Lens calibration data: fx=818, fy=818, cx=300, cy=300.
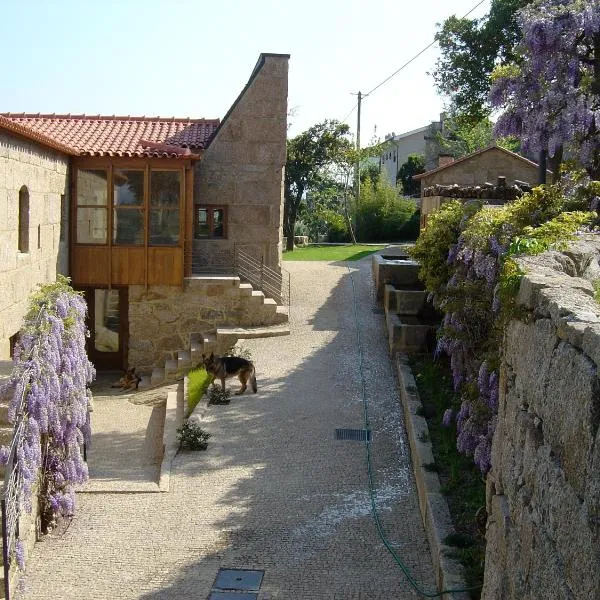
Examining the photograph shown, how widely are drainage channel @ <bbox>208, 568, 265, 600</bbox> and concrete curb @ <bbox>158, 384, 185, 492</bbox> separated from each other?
7.14 ft

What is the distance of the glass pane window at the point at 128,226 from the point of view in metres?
16.5

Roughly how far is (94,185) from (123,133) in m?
2.38

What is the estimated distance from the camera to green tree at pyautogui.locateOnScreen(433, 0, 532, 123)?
23250mm

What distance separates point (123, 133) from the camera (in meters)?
18.5

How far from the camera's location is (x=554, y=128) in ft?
38.8

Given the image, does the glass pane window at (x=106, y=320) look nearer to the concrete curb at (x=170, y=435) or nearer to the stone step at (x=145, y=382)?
the stone step at (x=145, y=382)

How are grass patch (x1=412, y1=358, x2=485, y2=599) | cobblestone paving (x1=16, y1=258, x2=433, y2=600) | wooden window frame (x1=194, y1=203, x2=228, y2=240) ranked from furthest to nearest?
wooden window frame (x1=194, y1=203, x2=228, y2=240)
cobblestone paving (x1=16, y1=258, x2=433, y2=600)
grass patch (x1=412, y1=358, x2=485, y2=599)

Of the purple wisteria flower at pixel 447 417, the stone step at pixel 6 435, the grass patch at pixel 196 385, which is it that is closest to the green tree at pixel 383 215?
the grass patch at pixel 196 385

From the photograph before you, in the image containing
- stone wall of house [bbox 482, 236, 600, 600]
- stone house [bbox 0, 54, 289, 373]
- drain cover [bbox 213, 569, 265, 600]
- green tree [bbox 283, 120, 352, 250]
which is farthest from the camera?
green tree [bbox 283, 120, 352, 250]

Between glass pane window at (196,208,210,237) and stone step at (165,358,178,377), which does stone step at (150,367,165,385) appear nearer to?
stone step at (165,358,178,377)

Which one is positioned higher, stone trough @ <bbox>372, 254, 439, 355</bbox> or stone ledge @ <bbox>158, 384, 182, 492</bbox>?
stone trough @ <bbox>372, 254, 439, 355</bbox>

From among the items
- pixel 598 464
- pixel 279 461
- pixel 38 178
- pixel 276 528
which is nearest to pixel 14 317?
pixel 38 178

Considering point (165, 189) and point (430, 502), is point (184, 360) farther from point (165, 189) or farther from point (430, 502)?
point (430, 502)

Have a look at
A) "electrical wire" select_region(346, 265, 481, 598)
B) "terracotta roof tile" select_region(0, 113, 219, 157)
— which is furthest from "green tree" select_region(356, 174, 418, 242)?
"electrical wire" select_region(346, 265, 481, 598)
